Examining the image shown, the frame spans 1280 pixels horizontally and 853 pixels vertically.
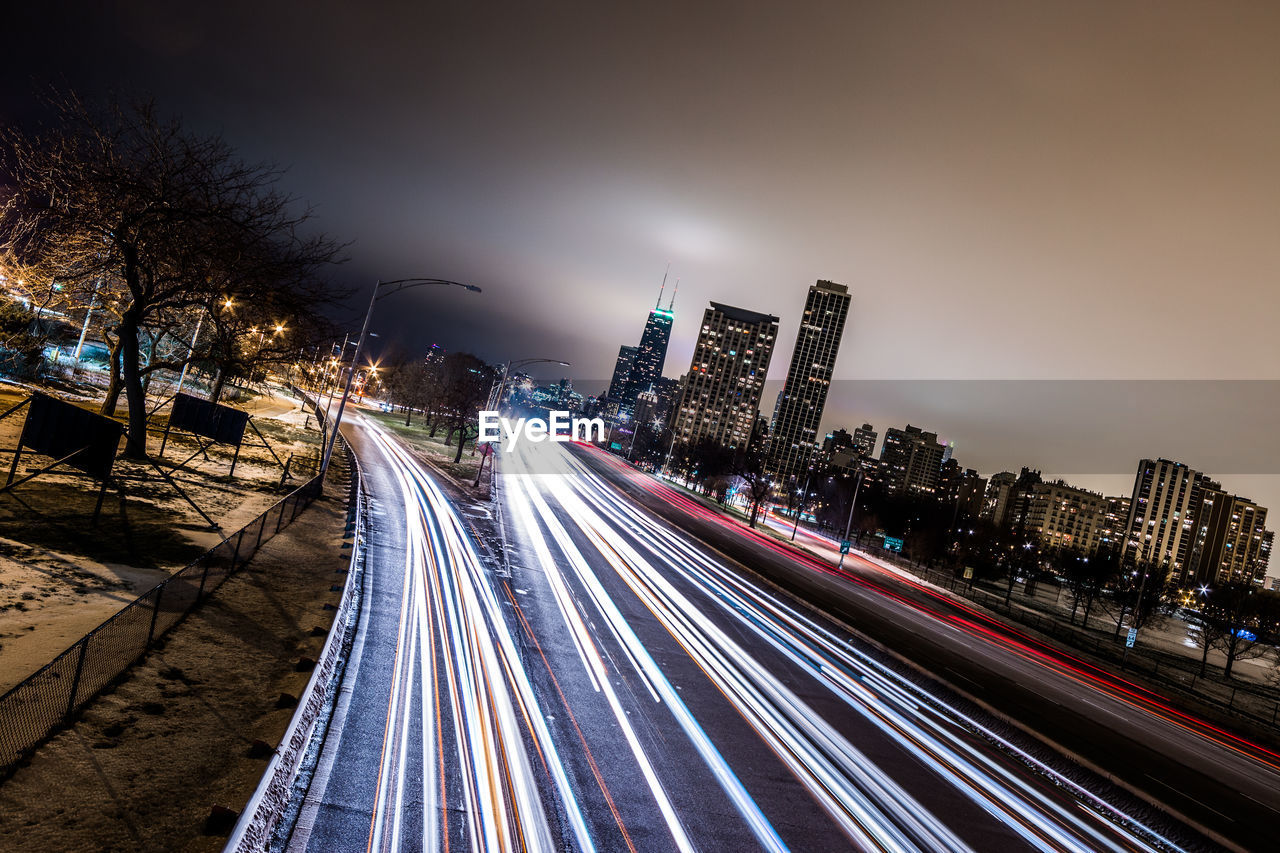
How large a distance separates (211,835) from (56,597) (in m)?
7.34

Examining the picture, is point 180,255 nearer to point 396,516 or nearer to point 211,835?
point 396,516

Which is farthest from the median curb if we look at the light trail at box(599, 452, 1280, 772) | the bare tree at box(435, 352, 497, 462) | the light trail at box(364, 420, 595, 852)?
the bare tree at box(435, 352, 497, 462)

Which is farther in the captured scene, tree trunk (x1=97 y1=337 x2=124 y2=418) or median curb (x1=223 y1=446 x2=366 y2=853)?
tree trunk (x1=97 y1=337 x2=124 y2=418)

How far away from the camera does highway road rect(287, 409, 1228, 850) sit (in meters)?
7.72

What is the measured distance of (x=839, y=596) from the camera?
29.8m

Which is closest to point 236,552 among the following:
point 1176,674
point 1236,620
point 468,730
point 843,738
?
point 468,730

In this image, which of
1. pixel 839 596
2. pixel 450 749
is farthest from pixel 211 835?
pixel 839 596

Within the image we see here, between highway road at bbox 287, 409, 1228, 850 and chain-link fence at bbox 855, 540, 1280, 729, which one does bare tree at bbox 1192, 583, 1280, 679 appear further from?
highway road at bbox 287, 409, 1228, 850

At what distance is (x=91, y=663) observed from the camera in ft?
26.5

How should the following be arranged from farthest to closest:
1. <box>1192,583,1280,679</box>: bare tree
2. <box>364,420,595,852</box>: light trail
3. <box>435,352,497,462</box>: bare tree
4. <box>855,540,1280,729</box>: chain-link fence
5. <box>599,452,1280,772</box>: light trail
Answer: <box>435,352,497,462</box>: bare tree, <box>1192,583,1280,679</box>: bare tree, <box>855,540,1280,729</box>: chain-link fence, <box>599,452,1280,772</box>: light trail, <box>364,420,595,852</box>: light trail

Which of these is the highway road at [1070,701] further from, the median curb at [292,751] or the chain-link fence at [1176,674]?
the median curb at [292,751]

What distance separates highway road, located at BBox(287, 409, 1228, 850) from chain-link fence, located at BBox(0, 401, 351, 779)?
315 centimetres

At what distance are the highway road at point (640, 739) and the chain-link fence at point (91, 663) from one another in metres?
3.15

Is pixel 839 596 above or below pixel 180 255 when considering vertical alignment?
below
